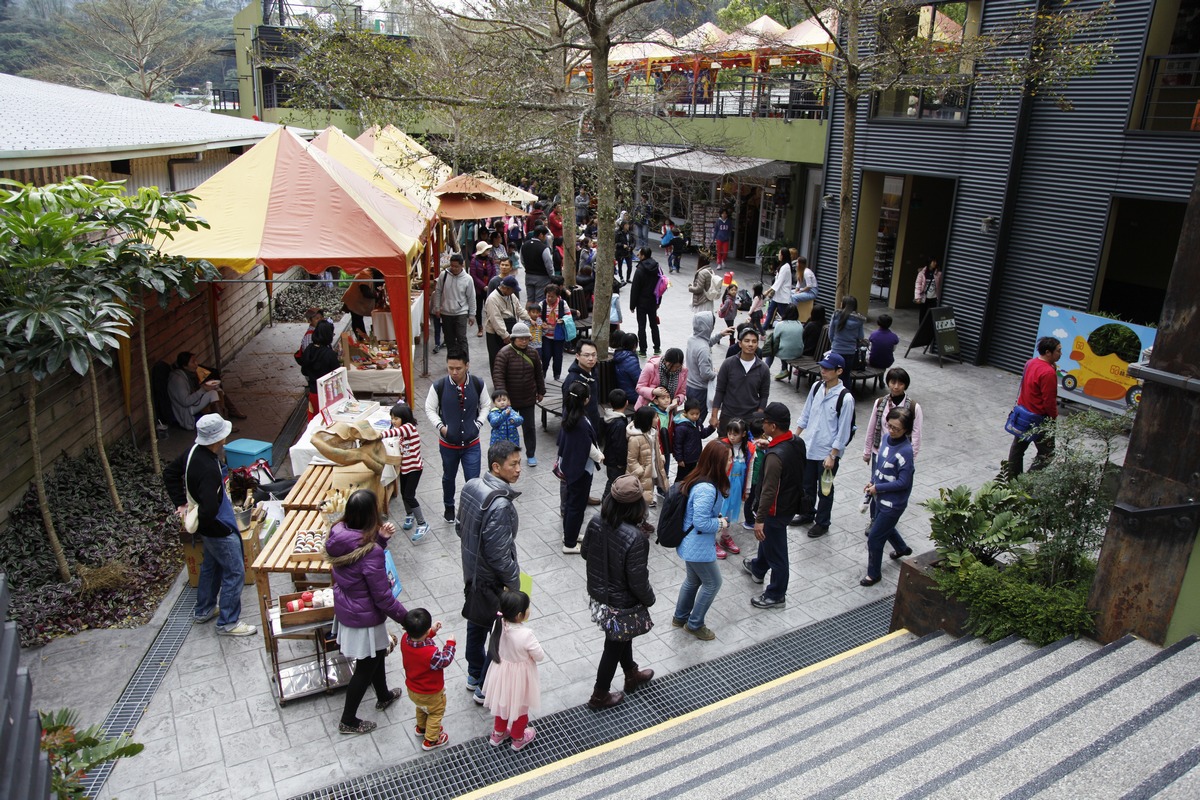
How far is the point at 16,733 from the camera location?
10.3ft

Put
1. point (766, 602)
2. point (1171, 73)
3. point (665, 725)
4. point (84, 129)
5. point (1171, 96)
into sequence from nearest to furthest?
point (665, 725) → point (766, 602) → point (84, 129) → point (1171, 73) → point (1171, 96)

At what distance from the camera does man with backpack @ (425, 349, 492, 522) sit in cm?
757

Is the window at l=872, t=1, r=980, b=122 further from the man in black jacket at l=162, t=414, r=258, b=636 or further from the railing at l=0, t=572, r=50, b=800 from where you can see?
the railing at l=0, t=572, r=50, b=800

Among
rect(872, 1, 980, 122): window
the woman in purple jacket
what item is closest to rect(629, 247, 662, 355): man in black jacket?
rect(872, 1, 980, 122): window

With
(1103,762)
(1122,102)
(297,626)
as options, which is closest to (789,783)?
(1103,762)

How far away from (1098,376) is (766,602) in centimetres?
785

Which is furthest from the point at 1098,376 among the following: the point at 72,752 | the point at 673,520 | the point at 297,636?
the point at 72,752

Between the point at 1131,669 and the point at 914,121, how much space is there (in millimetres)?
12391

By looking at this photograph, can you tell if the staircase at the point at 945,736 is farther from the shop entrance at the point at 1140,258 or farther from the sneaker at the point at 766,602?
the shop entrance at the point at 1140,258

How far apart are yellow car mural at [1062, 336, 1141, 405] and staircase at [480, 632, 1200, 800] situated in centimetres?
795

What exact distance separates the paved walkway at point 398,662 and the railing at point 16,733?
159 cm

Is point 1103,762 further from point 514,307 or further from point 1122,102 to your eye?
point 1122,102

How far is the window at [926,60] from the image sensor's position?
11.8 m

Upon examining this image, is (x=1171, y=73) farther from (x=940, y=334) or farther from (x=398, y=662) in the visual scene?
(x=398, y=662)
